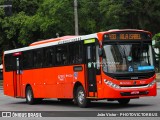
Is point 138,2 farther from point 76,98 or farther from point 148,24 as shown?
point 76,98

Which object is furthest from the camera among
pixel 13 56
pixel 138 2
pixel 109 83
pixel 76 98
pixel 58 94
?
pixel 138 2

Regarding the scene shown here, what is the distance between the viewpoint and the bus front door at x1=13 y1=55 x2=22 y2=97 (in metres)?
25.3

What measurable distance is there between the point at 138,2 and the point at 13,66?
76.9 feet

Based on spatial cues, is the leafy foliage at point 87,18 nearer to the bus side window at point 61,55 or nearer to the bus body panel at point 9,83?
the bus body panel at point 9,83

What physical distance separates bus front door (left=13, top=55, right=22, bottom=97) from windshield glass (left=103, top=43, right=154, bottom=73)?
28.4 feet

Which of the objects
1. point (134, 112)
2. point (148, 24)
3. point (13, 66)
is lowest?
point (134, 112)

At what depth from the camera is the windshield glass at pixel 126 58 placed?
57.6 feet

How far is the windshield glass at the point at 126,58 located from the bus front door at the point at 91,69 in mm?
612

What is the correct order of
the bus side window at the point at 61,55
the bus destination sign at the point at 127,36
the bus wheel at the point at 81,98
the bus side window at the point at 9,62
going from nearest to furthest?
1. the bus destination sign at the point at 127,36
2. the bus wheel at the point at 81,98
3. the bus side window at the point at 61,55
4. the bus side window at the point at 9,62

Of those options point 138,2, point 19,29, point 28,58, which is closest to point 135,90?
point 28,58

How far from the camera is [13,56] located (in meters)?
26.0

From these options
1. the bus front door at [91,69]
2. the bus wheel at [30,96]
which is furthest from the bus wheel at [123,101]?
the bus wheel at [30,96]

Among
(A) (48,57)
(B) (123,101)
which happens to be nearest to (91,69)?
(B) (123,101)

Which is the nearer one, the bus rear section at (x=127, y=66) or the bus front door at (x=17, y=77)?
the bus rear section at (x=127, y=66)
